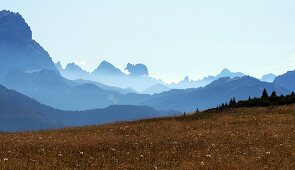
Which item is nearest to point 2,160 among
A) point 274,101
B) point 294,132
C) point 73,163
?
point 73,163

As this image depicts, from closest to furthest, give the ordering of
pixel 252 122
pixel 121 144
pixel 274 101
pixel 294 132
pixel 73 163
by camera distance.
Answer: pixel 73 163 < pixel 121 144 < pixel 294 132 < pixel 252 122 < pixel 274 101

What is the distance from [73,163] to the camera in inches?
748

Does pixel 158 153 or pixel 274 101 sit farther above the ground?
pixel 274 101

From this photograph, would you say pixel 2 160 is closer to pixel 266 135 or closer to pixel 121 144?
pixel 121 144

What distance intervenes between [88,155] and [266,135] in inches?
535

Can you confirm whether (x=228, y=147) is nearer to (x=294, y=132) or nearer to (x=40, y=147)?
(x=294, y=132)

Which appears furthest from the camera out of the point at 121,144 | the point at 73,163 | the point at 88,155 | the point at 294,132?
the point at 294,132

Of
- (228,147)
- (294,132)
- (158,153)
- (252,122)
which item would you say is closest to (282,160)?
(228,147)

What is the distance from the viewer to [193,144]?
25641 mm

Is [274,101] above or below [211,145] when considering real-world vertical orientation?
above

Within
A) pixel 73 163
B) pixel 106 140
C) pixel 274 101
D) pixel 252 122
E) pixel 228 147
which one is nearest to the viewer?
pixel 73 163

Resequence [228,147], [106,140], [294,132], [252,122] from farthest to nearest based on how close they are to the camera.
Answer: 1. [252,122]
2. [294,132]
3. [106,140]
4. [228,147]

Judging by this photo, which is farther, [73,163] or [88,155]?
[88,155]

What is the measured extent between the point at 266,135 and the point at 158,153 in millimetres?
10528
